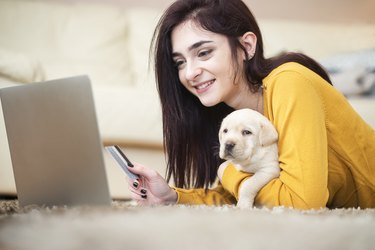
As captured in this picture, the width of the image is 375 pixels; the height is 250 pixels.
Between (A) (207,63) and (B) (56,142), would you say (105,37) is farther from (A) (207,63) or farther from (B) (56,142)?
(B) (56,142)

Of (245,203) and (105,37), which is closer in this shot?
(245,203)

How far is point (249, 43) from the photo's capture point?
4.10 ft

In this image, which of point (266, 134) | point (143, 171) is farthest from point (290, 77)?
point (143, 171)

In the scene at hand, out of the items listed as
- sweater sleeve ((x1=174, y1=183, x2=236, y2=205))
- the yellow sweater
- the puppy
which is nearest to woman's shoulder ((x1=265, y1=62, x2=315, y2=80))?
the yellow sweater

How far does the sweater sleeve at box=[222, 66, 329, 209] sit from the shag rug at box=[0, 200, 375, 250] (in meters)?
0.27

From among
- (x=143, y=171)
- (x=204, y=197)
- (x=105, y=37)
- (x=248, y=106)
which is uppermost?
(x=105, y=37)

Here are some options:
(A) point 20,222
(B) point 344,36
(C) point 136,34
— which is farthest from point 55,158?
(B) point 344,36

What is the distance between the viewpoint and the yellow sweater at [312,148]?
1.06 metres

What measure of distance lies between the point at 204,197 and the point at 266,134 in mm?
352

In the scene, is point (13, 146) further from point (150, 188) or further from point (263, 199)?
point (263, 199)

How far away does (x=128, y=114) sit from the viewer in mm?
2049

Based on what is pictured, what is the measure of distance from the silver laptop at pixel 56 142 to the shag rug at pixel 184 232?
191mm

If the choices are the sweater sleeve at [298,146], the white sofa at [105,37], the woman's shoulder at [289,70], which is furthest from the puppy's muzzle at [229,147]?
the white sofa at [105,37]

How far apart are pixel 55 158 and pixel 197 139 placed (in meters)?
0.47
